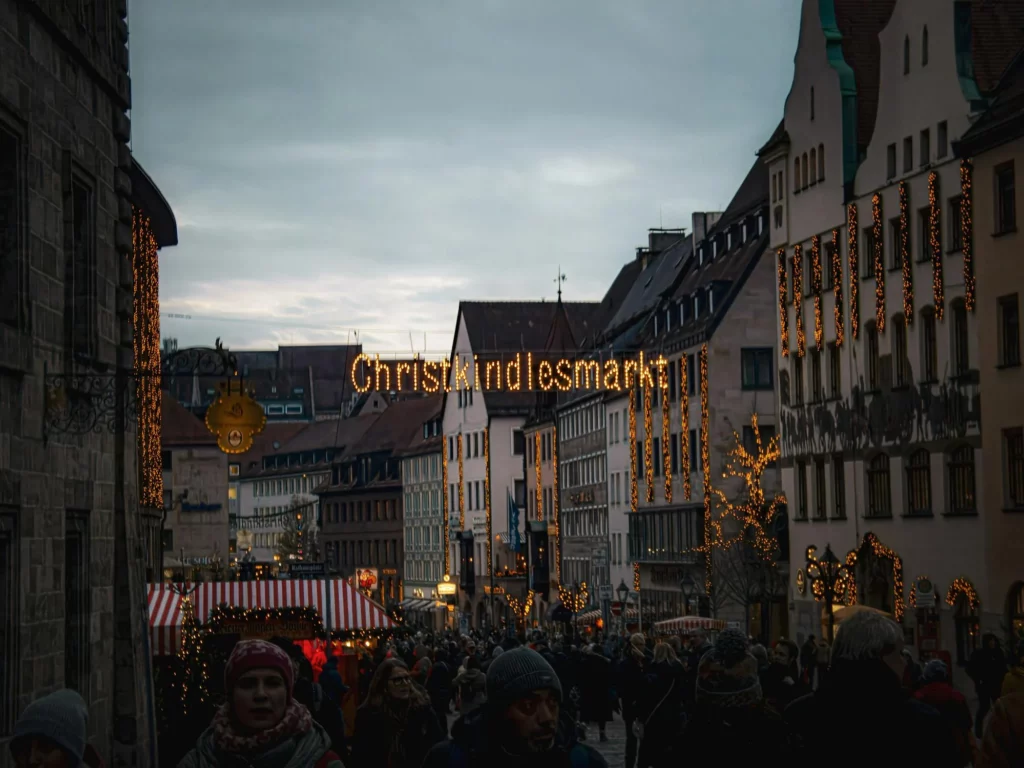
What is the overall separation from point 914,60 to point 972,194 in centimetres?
518

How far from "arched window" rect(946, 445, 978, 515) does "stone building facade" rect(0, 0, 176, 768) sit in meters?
25.5

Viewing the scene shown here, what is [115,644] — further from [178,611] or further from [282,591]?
[282,591]

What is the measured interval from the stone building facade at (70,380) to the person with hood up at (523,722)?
9.87 meters

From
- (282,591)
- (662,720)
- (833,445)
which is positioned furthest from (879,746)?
(833,445)

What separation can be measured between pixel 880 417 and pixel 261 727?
42979 mm

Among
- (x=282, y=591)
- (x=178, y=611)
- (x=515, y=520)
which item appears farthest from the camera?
(x=515, y=520)

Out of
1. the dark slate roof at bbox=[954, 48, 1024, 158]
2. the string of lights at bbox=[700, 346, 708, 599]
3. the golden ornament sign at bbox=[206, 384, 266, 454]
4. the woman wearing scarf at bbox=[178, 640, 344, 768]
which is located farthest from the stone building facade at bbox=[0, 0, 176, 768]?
the string of lights at bbox=[700, 346, 708, 599]

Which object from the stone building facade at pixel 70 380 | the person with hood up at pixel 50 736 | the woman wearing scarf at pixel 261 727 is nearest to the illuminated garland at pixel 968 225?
the stone building facade at pixel 70 380

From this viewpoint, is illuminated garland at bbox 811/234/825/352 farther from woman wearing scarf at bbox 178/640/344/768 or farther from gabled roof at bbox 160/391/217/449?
gabled roof at bbox 160/391/217/449

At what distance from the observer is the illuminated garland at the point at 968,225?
41.4 meters

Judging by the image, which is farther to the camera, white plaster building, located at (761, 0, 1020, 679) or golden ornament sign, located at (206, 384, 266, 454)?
white plaster building, located at (761, 0, 1020, 679)

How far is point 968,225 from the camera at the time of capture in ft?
136

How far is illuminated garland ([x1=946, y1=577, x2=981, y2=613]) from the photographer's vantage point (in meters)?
41.5

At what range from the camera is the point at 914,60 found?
45.3 metres
